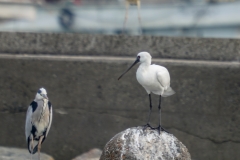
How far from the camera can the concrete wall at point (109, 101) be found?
8.09m

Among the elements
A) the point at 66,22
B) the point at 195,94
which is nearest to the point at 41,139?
the point at 195,94

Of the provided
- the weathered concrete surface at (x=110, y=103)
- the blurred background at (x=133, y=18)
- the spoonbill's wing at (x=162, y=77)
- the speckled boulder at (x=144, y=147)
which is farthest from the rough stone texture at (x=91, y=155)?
the blurred background at (x=133, y=18)

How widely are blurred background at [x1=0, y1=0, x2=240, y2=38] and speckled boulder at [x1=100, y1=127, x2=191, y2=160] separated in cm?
1767

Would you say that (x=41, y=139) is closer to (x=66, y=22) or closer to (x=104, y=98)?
(x=104, y=98)

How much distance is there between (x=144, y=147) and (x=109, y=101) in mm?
2202

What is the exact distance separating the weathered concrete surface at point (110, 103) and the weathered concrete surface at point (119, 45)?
192 mm

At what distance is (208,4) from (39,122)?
1864 cm

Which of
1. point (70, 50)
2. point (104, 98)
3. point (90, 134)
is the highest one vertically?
point (70, 50)

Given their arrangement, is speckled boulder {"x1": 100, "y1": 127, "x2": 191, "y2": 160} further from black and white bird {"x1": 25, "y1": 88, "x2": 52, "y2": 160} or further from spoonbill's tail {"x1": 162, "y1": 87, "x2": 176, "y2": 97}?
black and white bird {"x1": 25, "y1": 88, "x2": 52, "y2": 160}

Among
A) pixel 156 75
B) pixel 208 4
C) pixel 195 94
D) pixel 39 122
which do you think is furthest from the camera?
pixel 208 4

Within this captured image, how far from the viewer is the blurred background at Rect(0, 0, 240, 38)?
24.5 metres

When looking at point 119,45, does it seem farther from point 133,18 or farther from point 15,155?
point 133,18

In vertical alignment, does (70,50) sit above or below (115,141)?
above

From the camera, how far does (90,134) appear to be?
837 cm
